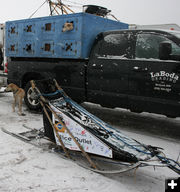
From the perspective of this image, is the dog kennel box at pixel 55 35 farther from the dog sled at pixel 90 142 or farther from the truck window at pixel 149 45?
the dog sled at pixel 90 142

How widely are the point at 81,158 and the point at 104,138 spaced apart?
0.65 meters

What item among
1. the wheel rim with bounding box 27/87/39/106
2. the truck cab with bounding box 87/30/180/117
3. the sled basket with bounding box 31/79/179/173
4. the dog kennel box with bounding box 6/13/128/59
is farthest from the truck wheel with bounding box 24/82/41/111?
the sled basket with bounding box 31/79/179/173

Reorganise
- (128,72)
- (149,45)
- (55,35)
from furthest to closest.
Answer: (55,35) < (128,72) < (149,45)

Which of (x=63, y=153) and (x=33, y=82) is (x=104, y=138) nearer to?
(x=63, y=153)

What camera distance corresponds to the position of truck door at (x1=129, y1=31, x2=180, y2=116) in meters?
4.23

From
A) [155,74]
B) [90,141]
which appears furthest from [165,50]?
[90,141]

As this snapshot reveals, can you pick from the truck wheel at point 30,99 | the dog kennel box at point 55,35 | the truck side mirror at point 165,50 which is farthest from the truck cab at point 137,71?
the truck wheel at point 30,99

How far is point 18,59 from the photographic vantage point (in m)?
6.93

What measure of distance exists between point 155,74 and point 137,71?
37 centimetres

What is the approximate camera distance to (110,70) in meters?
5.01

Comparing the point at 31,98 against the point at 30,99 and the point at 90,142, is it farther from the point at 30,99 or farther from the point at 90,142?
the point at 90,142

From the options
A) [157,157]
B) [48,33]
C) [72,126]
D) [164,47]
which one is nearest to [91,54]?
[48,33]

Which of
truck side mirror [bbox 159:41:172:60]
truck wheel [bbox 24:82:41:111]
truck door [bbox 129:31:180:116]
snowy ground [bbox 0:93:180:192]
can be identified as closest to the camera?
snowy ground [bbox 0:93:180:192]

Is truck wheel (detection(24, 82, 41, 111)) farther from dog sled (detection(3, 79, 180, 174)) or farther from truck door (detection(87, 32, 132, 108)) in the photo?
dog sled (detection(3, 79, 180, 174))
